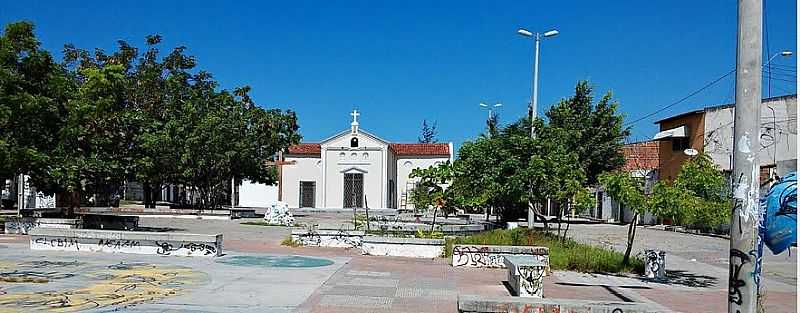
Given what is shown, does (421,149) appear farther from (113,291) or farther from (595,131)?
(113,291)

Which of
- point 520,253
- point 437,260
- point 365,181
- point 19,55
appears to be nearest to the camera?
point 520,253

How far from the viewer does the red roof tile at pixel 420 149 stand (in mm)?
64688

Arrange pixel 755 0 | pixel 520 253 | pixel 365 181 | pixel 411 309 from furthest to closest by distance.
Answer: pixel 365 181
pixel 520 253
pixel 411 309
pixel 755 0

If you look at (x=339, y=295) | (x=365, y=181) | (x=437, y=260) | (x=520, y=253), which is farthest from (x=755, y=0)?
(x=365, y=181)

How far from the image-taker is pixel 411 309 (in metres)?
9.79

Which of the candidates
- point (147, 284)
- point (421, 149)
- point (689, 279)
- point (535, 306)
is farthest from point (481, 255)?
point (421, 149)

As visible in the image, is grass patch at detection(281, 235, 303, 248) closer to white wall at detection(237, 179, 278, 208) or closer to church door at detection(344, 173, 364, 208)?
church door at detection(344, 173, 364, 208)

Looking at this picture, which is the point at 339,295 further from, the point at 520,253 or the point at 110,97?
the point at 110,97

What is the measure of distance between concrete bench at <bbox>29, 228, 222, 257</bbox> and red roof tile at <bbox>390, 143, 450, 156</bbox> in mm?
48052

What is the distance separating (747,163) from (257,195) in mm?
58611

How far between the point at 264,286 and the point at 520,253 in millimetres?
6200

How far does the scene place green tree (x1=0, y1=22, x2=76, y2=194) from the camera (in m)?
20.6

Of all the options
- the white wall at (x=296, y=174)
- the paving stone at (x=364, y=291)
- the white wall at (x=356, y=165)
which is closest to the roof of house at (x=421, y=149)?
the white wall at (x=356, y=165)

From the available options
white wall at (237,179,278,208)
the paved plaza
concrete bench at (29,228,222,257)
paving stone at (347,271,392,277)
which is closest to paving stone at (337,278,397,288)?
the paved plaza
